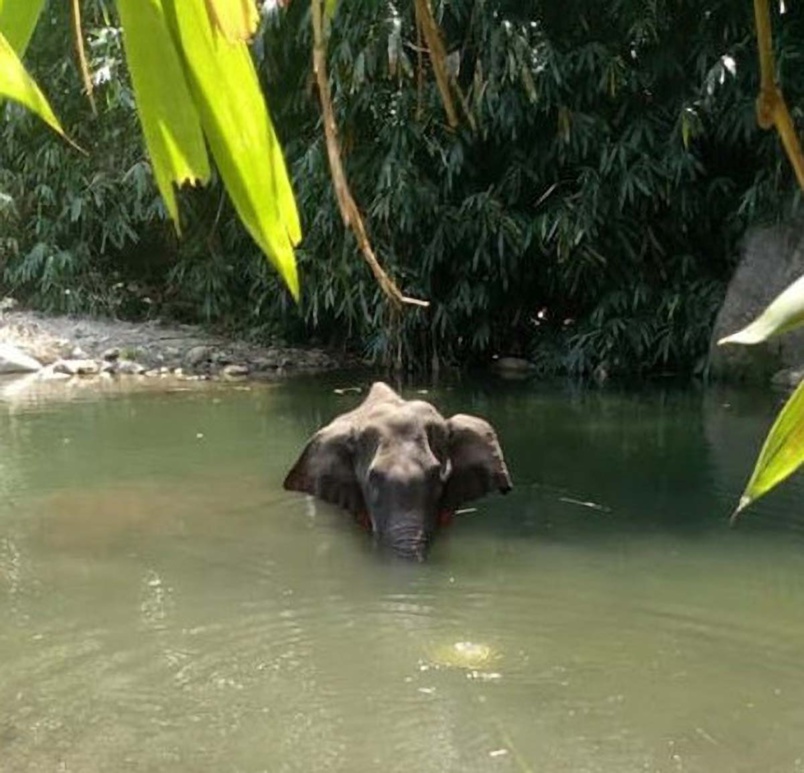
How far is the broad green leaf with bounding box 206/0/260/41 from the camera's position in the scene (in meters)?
Answer: 0.53

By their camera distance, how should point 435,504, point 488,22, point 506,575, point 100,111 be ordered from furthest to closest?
point 100,111, point 488,22, point 435,504, point 506,575

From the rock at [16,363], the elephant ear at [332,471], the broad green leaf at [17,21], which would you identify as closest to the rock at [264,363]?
the rock at [16,363]

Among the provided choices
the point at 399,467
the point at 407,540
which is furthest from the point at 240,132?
the point at 399,467

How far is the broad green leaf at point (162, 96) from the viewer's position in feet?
1.79

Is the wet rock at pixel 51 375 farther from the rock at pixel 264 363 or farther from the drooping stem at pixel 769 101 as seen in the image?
the drooping stem at pixel 769 101

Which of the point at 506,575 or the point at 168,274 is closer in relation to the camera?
the point at 506,575

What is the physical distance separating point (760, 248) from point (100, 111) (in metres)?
6.34

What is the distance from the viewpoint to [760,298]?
11.0m

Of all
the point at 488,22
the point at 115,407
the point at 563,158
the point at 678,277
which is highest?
the point at 488,22

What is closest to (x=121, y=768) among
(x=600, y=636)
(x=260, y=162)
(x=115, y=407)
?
(x=600, y=636)

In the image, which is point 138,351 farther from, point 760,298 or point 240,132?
point 240,132

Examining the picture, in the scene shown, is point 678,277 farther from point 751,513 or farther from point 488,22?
point 751,513

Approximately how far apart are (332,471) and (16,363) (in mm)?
6249

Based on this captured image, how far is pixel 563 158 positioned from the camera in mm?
11109
